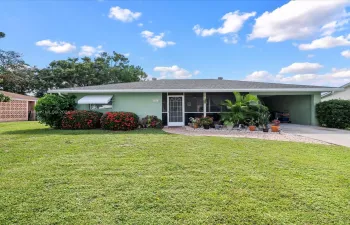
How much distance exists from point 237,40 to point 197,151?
1458cm

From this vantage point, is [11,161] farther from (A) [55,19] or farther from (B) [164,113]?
(A) [55,19]

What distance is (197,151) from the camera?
701 centimetres

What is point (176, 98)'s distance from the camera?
15422 millimetres

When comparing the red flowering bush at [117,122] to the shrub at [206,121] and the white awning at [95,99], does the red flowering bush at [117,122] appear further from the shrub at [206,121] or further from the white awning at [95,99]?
the shrub at [206,121]

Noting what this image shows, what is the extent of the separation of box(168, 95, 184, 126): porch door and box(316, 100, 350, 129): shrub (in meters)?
10.1

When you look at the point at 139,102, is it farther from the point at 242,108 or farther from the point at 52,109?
the point at 242,108

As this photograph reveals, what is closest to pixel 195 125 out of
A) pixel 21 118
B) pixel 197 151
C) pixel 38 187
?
pixel 197 151

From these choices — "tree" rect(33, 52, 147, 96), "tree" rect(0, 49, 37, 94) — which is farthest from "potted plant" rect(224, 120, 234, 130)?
"tree" rect(0, 49, 37, 94)

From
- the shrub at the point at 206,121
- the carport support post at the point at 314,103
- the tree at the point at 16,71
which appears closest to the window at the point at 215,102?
the shrub at the point at 206,121

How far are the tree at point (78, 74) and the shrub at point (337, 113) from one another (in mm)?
30861

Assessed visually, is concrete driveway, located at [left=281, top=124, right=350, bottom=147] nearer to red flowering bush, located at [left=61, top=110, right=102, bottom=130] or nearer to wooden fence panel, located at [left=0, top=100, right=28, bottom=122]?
red flowering bush, located at [left=61, top=110, right=102, bottom=130]

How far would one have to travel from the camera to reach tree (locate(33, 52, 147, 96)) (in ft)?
107

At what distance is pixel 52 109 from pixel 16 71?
85.6ft

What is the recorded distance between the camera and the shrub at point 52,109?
12.7 meters
